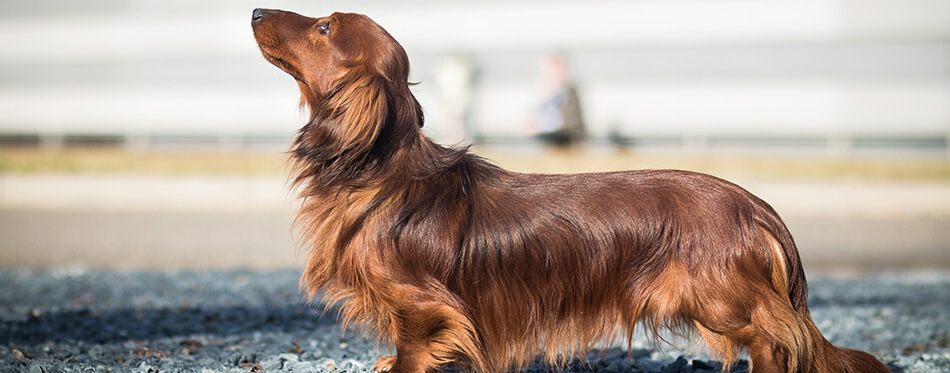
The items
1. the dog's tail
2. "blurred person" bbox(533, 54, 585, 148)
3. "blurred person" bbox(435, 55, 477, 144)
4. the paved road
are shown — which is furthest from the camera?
"blurred person" bbox(435, 55, 477, 144)

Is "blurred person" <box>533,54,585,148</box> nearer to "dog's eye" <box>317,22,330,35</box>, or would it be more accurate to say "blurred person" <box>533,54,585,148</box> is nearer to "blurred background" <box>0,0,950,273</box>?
"blurred background" <box>0,0,950,273</box>

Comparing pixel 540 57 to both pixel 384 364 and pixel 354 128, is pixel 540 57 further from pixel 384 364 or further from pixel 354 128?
pixel 354 128

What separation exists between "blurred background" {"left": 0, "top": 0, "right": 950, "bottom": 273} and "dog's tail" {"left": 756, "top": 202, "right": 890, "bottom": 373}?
641 centimetres

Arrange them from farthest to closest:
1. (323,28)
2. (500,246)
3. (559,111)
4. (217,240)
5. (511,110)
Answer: (511,110), (559,111), (217,240), (323,28), (500,246)

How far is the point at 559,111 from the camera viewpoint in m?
16.3

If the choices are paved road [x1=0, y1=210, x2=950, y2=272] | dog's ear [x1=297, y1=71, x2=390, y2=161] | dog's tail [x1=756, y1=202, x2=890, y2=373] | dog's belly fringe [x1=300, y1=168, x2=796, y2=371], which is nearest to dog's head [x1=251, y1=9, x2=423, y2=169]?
dog's ear [x1=297, y1=71, x2=390, y2=161]

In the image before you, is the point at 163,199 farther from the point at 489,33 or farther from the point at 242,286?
the point at 489,33

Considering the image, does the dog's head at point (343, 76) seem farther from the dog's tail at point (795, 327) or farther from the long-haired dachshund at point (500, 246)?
the dog's tail at point (795, 327)

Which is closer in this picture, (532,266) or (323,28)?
(532,266)

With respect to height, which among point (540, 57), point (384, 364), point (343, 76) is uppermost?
point (540, 57)

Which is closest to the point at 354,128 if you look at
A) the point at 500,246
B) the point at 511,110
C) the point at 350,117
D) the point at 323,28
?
the point at 350,117

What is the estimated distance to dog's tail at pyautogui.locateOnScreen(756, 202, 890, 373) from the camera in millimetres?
3701

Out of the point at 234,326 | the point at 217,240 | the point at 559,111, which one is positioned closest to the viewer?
the point at 234,326

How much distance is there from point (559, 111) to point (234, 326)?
11.1m
